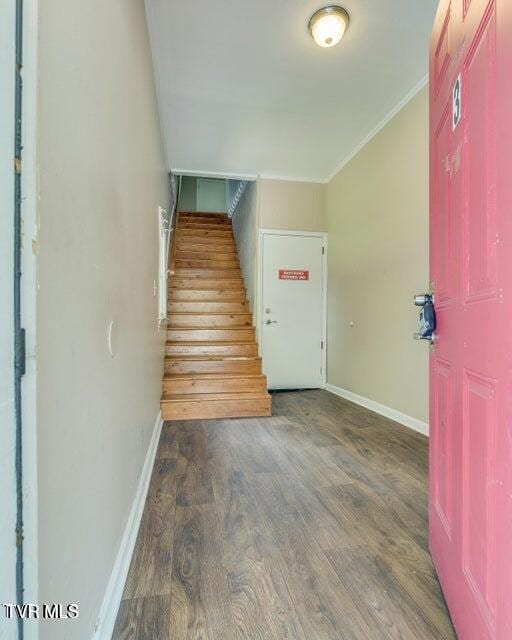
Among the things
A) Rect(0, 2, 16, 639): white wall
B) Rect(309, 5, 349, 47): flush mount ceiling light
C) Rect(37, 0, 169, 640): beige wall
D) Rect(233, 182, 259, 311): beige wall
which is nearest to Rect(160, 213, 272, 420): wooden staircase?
Rect(233, 182, 259, 311): beige wall

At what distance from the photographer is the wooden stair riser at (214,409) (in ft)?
9.81

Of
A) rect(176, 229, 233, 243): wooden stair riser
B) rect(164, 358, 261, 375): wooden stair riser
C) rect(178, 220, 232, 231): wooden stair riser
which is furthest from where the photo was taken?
rect(178, 220, 232, 231): wooden stair riser

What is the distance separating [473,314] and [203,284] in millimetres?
4159

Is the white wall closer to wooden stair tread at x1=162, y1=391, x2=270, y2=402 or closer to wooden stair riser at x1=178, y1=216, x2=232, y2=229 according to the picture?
wooden stair tread at x1=162, y1=391, x2=270, y2=402

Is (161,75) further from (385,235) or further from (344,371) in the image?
(344,371)

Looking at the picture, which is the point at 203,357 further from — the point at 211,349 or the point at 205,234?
the point at 205,234

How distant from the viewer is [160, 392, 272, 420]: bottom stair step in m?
3.00

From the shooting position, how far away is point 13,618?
484mm

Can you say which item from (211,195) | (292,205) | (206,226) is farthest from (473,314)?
(211,195)

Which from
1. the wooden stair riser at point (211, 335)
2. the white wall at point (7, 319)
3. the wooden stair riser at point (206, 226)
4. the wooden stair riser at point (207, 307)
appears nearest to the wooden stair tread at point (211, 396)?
the wooden stair riser at point (211, 335)

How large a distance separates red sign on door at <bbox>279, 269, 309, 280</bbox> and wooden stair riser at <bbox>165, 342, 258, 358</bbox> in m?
1.02

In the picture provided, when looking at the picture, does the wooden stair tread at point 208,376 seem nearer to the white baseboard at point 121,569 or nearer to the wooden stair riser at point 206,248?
the white baseboard at point 121,569

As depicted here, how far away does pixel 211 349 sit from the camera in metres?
3.85

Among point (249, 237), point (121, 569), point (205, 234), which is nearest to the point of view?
point (121, 569)
